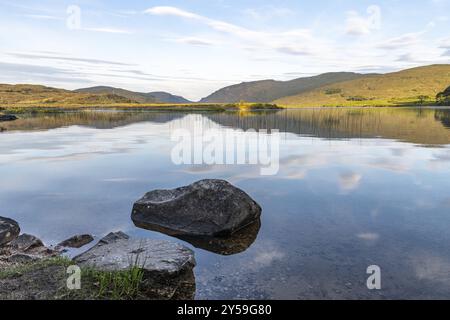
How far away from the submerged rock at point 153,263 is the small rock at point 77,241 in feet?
5.56

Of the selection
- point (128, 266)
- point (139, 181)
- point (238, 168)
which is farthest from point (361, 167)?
point (128, 266)

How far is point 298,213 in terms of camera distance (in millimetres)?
16047

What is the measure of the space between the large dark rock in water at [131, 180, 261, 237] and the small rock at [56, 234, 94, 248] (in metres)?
2.25

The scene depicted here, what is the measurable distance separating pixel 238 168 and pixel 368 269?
16.6 metres

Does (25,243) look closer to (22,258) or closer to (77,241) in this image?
(22,258)

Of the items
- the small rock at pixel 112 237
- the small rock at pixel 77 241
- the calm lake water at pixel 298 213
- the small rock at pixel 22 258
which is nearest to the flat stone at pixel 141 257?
the small rock at pixel 112 237

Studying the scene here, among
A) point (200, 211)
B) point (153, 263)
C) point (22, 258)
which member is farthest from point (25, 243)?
point (200, 211)

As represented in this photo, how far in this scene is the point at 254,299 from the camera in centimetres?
915

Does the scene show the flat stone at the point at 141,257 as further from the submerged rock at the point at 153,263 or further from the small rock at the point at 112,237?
the small rock at the point at 112,237

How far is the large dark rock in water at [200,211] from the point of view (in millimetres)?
13963

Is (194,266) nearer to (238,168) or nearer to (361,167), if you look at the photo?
(238,168)

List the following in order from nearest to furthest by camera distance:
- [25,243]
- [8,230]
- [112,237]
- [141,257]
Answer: [141,257] → [112,237] → [25,243] → [8,230]

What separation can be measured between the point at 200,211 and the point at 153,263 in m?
4.52

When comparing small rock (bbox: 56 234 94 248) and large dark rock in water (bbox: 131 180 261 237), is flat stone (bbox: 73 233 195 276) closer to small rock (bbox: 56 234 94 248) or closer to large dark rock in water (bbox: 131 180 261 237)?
small rock (bbox: 56 234 94 248)
